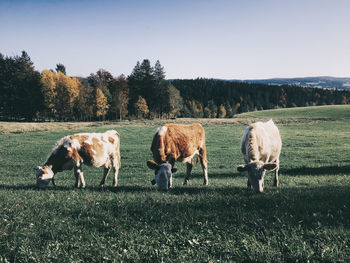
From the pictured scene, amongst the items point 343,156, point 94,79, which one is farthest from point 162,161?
point 94,79

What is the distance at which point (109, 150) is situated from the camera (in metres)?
12.2

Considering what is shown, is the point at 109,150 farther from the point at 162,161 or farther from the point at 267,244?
the point at 267,244

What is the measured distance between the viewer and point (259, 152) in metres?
9.97

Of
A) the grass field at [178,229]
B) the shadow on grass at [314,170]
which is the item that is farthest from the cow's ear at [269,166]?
the shadow on grass at [314,170]

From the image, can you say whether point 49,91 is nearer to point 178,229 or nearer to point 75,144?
point 75,144

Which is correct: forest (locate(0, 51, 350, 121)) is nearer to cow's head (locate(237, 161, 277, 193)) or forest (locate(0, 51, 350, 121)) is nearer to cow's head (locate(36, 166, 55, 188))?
cow's head (locate(36, 166, 55, 188))

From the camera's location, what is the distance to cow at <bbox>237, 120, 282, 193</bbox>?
8141mm

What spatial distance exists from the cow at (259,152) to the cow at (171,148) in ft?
8.60

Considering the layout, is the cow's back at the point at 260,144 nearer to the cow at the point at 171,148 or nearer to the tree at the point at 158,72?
the cow at the point at 171,148

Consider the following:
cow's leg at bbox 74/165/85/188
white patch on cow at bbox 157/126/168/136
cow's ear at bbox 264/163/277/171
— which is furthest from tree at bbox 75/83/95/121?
cow's ear at bbox 264/163/277/171

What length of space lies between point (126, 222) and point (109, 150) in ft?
24.1

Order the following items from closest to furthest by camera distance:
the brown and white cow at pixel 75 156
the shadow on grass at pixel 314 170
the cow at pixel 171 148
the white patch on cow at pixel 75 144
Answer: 1. the cow at pixel 171 148
2. the brown and white cow at pixel 75 156
3. the white patch on cow at pixel 75 144
4. the shadow on grass at pixel 314 170

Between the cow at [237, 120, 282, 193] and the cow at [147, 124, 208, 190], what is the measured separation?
2.62 m

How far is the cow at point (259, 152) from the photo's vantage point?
814cm
